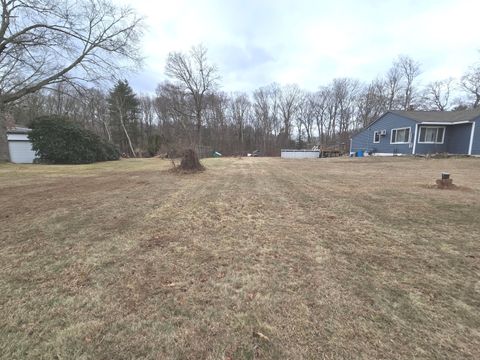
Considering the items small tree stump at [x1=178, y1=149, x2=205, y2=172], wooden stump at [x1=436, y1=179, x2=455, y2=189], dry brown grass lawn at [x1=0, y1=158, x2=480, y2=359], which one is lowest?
dry brown grass lawn at [x1=0, y1=158, x2=480, y2=359]

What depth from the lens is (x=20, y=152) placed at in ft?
67.4

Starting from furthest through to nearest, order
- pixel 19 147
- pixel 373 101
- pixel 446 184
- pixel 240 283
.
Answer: pixel 373 101 → pixel 19 147 → pixel 446 184 → pixel 240 283

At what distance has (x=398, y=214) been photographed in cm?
466

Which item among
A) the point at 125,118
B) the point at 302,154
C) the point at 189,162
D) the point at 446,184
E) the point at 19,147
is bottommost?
the point at 446,184

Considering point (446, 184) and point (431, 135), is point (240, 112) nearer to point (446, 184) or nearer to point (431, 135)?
point (431, 135)

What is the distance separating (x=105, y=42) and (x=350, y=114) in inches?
1612

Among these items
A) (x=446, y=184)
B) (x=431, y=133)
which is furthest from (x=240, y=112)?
(x=446, y=184)

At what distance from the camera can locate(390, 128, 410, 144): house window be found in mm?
19391

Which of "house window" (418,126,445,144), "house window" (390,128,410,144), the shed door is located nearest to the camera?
"house window" (418,126,445,144)

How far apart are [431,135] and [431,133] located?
16 cm

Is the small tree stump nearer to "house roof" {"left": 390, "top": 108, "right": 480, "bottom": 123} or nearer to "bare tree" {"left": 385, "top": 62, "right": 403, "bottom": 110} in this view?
"house roof" {"left": 390, "top": 108, "right": 480, "bottom": 123}

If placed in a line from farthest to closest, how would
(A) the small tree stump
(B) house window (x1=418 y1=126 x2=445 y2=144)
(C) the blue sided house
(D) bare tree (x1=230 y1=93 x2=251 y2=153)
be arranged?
(D) bare tree (x1=230 y1=93 x2=251 y2=153) → (B) house window (x1=418 y1=126 x2=445 y2=144) → (C) the blue sided house → (A) the small tree stump

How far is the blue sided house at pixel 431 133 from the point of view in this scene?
55.2 feet

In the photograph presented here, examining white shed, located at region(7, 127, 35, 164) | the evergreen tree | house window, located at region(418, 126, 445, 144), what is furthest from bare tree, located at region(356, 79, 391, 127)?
white shed, located at region(7, 127, 35, 164)
